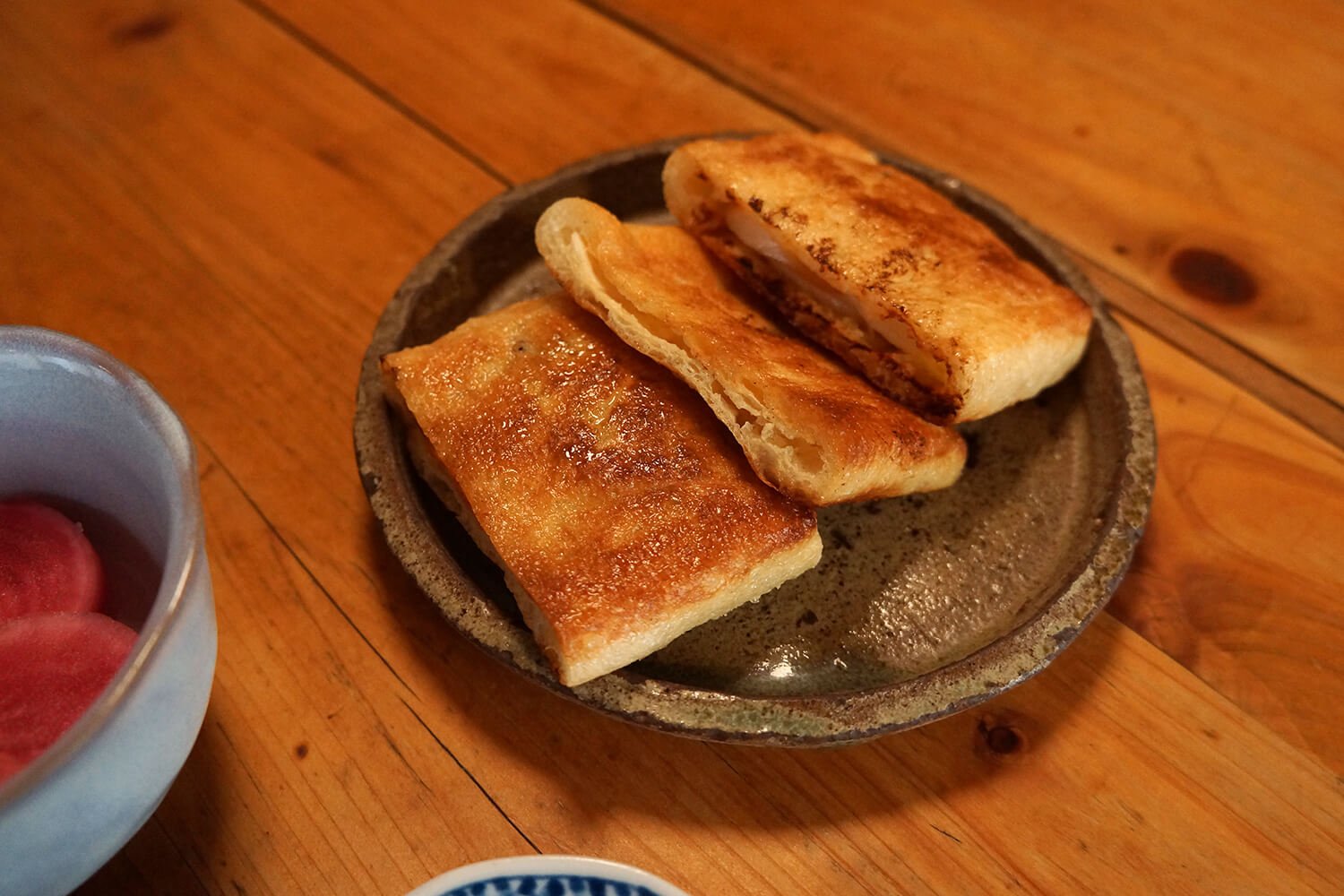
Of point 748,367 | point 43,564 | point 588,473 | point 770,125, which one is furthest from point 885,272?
point 43,564

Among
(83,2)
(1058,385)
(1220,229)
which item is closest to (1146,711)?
(1058,385)

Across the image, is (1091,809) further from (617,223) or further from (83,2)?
(83,2)

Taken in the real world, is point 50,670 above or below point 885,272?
below

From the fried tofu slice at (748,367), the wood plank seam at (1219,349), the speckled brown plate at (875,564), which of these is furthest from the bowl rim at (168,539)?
the wood plank seam at (1219,349)

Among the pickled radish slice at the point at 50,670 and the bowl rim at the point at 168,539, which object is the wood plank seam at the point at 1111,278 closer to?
the bowl rim at the point at 168,539

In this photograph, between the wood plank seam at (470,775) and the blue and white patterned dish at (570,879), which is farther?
the wood plank seam at (470,775)

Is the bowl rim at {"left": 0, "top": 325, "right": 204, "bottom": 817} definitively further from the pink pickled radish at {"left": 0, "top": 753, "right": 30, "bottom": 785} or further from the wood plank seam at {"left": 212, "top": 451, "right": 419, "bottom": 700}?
the wood plank seam at {"left": 212, "top": 451, "right": 419, "bottom": 700}

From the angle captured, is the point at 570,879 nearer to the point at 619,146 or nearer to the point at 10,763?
the point at 10,763
